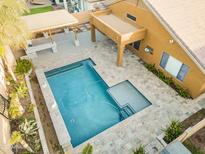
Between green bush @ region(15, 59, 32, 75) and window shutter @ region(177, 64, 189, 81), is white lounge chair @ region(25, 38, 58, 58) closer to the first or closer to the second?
green bush @ region(15, 59, 32, 75)

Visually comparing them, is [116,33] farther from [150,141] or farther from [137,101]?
[150,141]

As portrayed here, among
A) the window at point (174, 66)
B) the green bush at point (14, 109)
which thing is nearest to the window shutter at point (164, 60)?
the window at point (174, 66)

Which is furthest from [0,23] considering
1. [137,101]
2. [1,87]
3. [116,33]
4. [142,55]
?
[142,55]

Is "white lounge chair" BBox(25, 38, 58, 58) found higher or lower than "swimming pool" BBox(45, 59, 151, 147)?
higher

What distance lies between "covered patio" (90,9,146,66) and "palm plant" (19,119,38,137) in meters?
11.3

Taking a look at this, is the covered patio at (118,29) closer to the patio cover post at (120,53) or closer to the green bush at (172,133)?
the patio cover post at (120,53)

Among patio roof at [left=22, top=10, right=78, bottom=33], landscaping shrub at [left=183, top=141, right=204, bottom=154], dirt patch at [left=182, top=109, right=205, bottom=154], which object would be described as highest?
patio roof at [left=22, top=10, right=78, bottom=33]

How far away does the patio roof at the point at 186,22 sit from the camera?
43.6ft

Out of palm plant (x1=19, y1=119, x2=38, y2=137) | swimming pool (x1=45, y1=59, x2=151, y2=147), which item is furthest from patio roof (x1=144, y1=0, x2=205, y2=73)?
palm plant (x1=19, y1=119, x2=38, y2=137)

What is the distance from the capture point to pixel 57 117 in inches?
513

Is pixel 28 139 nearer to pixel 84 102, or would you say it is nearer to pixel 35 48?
pixel 84 102

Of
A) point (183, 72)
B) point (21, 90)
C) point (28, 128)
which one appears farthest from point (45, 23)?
point (183, 72)

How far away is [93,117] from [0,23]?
1006cm

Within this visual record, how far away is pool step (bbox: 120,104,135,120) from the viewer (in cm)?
1432
